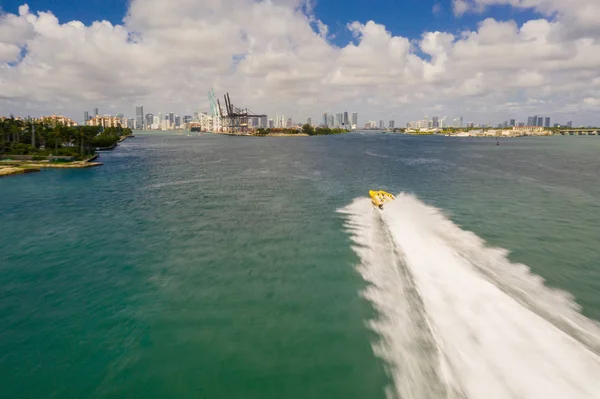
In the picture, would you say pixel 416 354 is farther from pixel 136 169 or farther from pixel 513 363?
pixel 136 169

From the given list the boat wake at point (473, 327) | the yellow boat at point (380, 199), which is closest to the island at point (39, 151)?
the yellow boat at point (380, 199)

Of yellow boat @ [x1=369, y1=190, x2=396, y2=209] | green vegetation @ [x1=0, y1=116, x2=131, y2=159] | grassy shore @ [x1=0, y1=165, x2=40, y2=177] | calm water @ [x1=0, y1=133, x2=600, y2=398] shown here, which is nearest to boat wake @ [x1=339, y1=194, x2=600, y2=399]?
calm water @ [x1=0, y1=133, x2=600, y2=398]

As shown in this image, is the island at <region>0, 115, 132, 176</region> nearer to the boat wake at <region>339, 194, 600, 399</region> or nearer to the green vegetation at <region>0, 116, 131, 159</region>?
the green vegetation at <region>0, 116, 131, 159</region>

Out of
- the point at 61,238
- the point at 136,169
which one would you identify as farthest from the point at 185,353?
the point at 136,169

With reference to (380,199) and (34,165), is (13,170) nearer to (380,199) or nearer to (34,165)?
(34,165)

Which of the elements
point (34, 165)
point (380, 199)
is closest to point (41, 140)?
point (34, 165)
